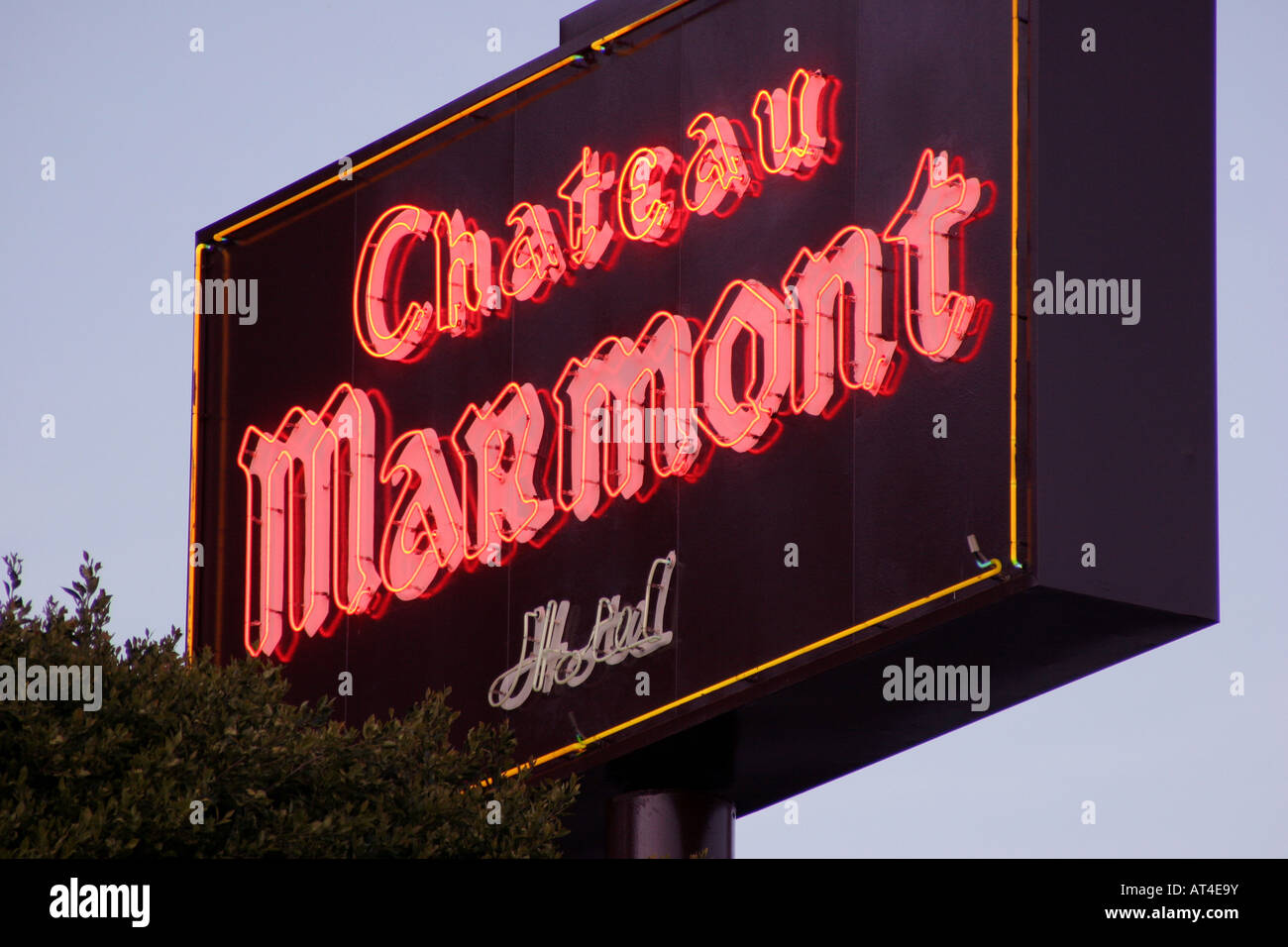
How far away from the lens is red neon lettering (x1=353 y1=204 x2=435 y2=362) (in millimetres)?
18328

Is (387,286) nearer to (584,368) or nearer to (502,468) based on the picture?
(502,468)

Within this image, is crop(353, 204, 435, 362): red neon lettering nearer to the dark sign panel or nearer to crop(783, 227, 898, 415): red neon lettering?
the dark sign panel

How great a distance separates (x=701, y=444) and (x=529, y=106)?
12.7ft

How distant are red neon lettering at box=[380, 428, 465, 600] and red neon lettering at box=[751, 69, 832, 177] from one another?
395 centimetres

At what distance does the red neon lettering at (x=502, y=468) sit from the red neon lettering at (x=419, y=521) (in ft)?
0.62

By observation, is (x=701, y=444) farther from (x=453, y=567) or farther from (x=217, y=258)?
(x=217, y=258)

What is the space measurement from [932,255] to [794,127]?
185cm

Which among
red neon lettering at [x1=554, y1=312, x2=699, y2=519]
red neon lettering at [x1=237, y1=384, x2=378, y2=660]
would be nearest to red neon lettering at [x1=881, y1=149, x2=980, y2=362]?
red neon lettering at [x1=554, y1=312, x2=699, y2=519]

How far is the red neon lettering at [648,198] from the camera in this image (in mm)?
16234

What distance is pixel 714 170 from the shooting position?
1593 cm

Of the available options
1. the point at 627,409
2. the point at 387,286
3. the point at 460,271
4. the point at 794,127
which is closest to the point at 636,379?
the point at 627,409

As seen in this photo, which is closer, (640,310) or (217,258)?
(640,310)
